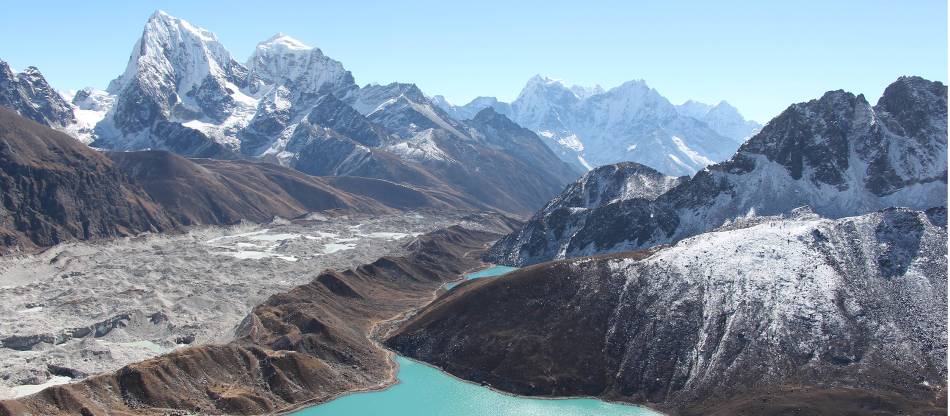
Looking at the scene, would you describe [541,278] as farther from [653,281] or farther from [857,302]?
[857,302]

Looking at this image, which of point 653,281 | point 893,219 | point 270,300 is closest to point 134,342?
point 270,300

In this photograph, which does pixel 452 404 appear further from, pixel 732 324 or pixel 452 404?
pixel 732 324

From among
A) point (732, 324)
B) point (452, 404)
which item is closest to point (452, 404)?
point (452, 404)

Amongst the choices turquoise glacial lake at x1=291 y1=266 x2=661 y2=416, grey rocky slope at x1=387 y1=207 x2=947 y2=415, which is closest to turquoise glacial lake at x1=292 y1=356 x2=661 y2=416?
turquoise glacial lake at x1=291 y1=266 x2=661 y2=416

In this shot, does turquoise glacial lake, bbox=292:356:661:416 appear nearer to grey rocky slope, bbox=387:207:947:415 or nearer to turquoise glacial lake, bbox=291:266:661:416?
turquoise glacial lake, bbox=291:266:661:416

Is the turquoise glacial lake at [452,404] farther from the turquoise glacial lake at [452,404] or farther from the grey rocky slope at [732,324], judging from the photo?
the grey rocky slope at [732,324]
